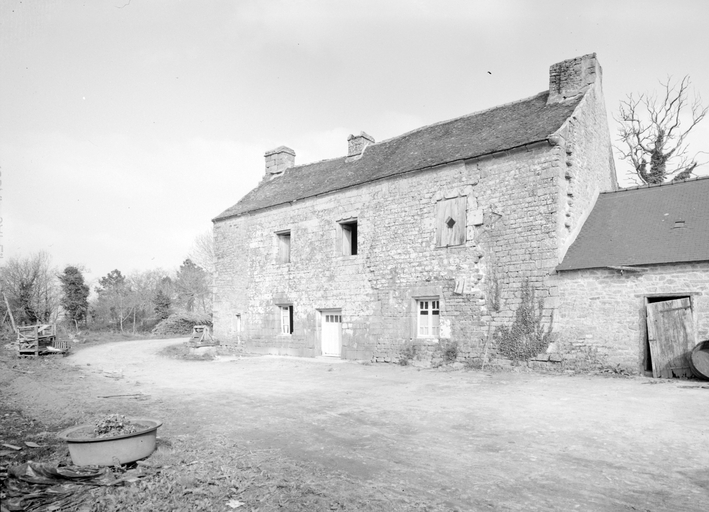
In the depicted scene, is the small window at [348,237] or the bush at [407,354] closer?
the bush at [407,354]

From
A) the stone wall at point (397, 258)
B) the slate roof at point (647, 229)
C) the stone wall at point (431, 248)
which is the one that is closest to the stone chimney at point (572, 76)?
the stone wall at point (431, 248)

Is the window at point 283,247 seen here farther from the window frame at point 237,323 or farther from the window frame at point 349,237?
the window frame at point 237,323

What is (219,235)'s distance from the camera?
23844mm

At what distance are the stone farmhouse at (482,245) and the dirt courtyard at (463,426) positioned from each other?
173 centimetres

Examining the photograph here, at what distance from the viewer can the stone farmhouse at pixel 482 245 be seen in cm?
1277

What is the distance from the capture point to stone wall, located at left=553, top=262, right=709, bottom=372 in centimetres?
1177

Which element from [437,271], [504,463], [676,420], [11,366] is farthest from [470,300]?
[11,366]

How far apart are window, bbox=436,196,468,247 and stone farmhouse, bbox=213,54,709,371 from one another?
0.05 meters

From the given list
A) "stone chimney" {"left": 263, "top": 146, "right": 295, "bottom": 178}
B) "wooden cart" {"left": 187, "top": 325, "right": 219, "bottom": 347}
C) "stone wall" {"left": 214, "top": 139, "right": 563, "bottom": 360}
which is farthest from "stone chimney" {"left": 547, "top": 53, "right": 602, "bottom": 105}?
"wooden cart" {"left": 187, "top": 325, "right": 219, "bottom": 347}

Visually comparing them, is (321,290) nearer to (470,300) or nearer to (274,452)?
(470,300)

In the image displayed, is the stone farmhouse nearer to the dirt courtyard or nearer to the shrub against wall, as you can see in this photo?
the shrub against wall

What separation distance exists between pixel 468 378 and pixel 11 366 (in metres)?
15.0

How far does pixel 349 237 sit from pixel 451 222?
4727 millimetres

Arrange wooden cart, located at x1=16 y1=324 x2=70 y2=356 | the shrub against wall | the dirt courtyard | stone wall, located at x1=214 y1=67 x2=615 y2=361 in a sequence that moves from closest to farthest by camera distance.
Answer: the dirt courtyard, the shrub against wall, stone wall, located at x1=214 y1=67 x2=615 y2=361, wooden cart, located at x1=16 y1=324 x2=70 y2=356
